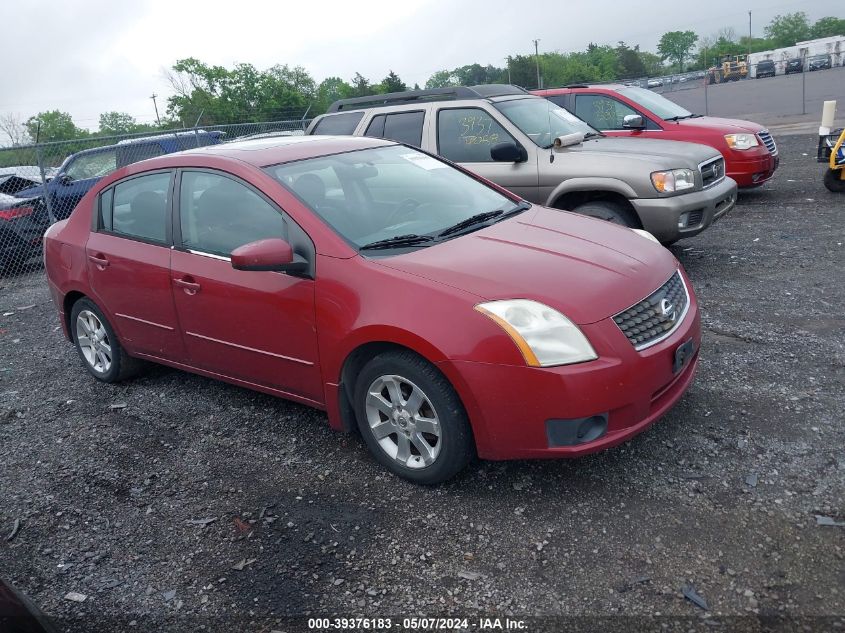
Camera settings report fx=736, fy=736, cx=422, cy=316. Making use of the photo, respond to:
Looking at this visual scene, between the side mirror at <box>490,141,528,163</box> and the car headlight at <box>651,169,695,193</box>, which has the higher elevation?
the side mirror at <box>490,141,528,163</box>

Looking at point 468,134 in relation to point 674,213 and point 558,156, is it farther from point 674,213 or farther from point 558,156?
point 674,213

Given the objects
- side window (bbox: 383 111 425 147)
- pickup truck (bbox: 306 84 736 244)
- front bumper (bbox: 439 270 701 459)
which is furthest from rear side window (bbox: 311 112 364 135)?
front bumper (bbox: 439 270 701 459)

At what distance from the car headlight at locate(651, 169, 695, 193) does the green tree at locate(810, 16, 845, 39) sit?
14117cm

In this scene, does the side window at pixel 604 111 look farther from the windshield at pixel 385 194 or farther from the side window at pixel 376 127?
the windshield at pixel 385 194

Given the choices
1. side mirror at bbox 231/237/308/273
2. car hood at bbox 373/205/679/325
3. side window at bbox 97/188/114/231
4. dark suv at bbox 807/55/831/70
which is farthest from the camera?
dark suv at bbox 807/55/831/70

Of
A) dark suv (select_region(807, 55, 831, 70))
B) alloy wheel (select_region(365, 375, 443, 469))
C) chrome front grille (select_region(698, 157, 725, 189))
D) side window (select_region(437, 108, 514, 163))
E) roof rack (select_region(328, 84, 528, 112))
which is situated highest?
dark suv (select_region(807, 55, 831, 70))

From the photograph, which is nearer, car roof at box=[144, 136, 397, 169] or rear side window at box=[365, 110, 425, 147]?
car roof at box=[144, 136, 397, 169]

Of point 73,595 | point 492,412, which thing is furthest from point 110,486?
point 492,412

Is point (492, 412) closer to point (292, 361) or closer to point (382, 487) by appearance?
point (382, 487)

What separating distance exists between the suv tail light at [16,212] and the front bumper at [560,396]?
32.3 feet

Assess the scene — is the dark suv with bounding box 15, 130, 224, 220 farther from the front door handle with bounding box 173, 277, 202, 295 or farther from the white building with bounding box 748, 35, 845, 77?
the white building with bounding box 748, 35, 845, 77

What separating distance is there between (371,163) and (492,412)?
6.68ft

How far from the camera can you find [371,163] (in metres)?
4.67

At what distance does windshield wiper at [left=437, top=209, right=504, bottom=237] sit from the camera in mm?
4166
